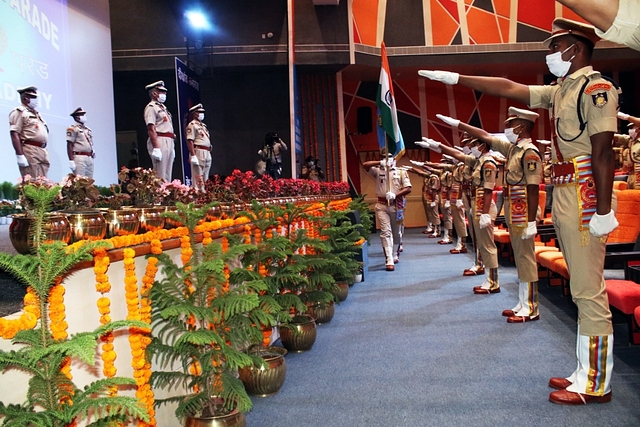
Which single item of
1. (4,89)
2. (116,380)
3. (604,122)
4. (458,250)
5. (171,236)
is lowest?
(458,250)

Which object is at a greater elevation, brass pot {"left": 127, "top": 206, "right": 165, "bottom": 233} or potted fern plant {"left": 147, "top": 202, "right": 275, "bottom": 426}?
brass pot {"left": 127, "top": 206, "right": 165, "bottom": 233}

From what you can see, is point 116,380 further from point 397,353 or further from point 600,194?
point 397,353

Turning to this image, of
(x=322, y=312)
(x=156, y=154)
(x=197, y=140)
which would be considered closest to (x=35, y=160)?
(x=156, y=154)

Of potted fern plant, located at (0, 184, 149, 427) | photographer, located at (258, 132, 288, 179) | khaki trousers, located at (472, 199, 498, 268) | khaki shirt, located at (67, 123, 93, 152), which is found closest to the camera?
potted fern plant, located at (0, 184, 149, 427)

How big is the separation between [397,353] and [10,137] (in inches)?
197

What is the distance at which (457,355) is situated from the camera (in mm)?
3521

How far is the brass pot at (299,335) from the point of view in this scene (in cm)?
361

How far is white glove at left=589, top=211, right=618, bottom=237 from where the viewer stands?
97.6 inches

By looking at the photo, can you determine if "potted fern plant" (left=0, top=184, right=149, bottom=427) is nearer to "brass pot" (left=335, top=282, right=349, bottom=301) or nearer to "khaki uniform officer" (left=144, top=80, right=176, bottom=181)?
"brass pot" (left=335, top=282, right=349, bottom=301)

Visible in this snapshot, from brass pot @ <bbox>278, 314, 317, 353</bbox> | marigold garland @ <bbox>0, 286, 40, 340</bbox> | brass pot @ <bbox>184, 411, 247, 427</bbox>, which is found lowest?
brass pot @ <bbox>278, 314, 317, 353</bbox>

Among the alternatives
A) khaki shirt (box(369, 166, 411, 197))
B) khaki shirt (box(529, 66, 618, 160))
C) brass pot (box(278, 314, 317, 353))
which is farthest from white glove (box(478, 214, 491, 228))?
khaki shirt (box(369, 166, 411, 197))

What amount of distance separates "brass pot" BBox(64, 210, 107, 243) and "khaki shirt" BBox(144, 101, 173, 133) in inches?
221

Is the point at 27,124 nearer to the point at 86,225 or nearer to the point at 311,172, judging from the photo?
the point at 86,225

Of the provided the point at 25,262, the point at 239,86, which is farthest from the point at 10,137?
the point at 239,86
